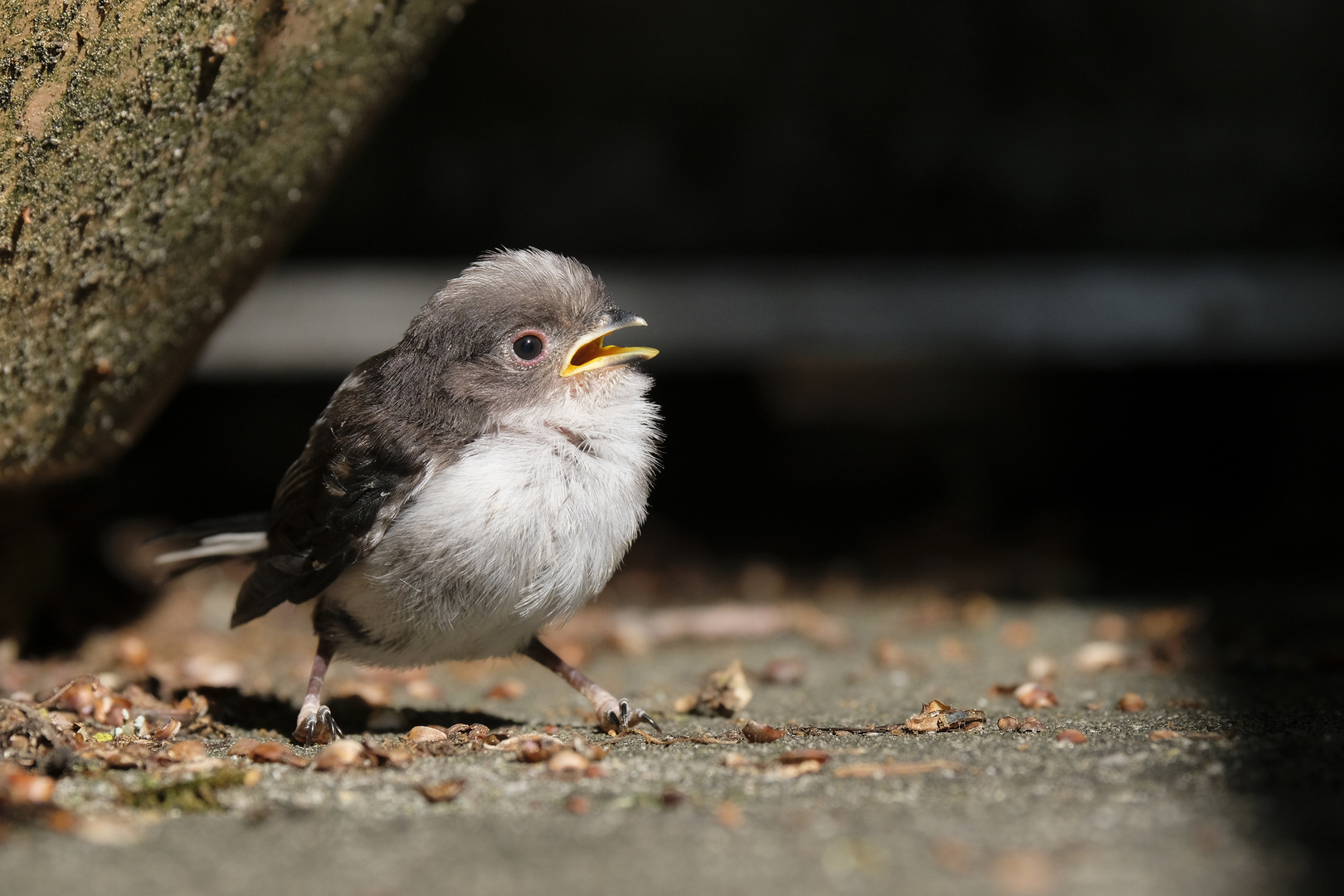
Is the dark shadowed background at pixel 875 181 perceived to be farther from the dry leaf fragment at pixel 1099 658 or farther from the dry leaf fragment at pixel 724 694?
the dry leaf fragment at pixel 724 694

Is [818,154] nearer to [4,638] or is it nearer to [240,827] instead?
[4,638]

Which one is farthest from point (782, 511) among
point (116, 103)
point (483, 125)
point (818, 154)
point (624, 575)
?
point (116, 103)

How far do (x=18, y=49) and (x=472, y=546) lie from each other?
5.19 feet

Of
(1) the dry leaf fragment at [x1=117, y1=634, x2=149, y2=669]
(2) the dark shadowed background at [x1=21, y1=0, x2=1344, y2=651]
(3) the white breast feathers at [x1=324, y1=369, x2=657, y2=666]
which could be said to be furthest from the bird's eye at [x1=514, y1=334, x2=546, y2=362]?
(2) the dark shadowed background at [x1=21, y1=0, x2=1344, y2=651]

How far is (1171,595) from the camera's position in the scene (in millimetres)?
5402

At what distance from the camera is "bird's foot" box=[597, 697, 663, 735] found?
3271mm

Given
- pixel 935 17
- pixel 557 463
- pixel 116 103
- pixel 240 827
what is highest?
pixel 935 17

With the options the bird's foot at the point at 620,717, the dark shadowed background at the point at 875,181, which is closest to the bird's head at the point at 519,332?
the bird's foot at the point at 620,717

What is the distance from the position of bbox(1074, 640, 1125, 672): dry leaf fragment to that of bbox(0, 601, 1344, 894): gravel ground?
796mm

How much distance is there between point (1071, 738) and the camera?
2703 millimetres

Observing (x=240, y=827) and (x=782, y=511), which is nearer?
(x=240, y=827)

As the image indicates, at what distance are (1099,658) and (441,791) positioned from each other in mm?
2632

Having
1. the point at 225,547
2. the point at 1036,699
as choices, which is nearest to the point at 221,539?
the point at 225,547

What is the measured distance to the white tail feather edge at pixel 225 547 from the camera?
12.6ft
